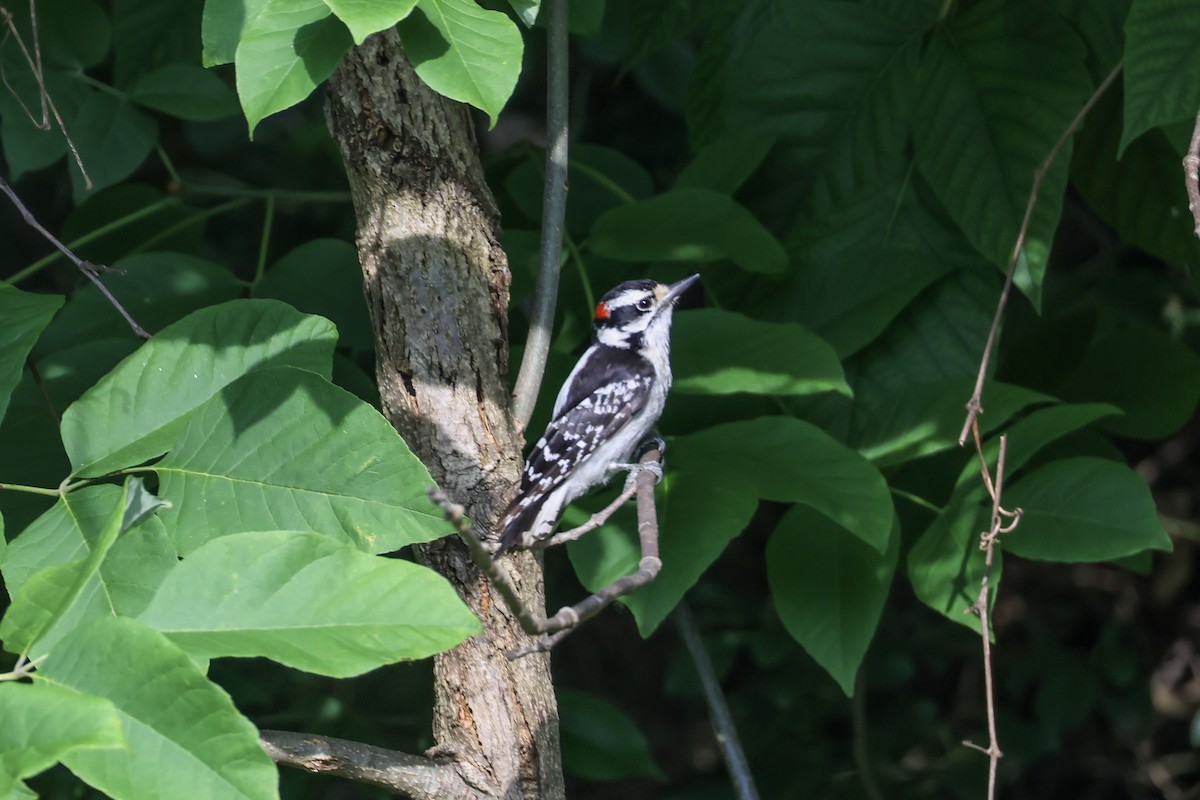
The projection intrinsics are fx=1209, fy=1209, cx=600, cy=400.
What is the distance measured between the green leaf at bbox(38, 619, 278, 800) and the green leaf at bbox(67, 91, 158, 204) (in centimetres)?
169

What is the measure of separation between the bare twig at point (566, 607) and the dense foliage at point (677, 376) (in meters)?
0.09

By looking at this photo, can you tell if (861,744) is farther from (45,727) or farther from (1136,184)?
(45,727)

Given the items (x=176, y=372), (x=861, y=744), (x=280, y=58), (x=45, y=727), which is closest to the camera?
(x=45, y=727)

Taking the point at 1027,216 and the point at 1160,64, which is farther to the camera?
the point at 1027,216

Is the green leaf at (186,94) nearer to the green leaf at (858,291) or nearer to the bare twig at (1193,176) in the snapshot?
the green leaf at (858,291)

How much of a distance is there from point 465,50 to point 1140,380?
77.6 inches

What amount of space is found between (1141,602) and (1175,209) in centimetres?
270

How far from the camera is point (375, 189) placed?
2.03m

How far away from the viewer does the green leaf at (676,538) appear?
6.39 ft

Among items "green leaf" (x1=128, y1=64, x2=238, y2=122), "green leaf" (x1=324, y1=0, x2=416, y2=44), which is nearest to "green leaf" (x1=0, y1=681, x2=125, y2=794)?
"green leaf" (x1=324, y1=0, x2=416, y2=44)

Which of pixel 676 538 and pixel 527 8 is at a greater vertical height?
pixel 527 8

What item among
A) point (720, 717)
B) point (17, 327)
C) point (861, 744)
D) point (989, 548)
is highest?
point (17, 327)

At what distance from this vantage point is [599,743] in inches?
97.1

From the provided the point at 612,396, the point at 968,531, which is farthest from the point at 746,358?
the point at 612,396
